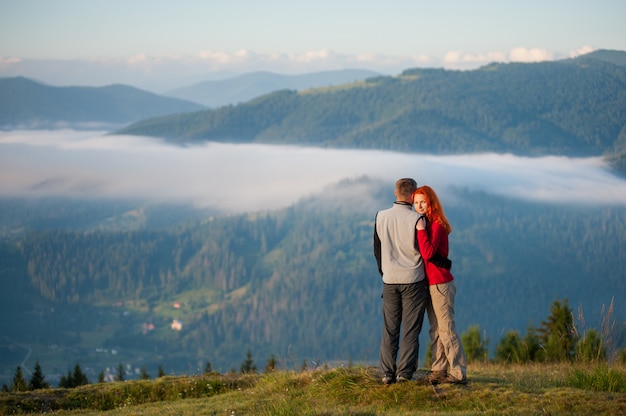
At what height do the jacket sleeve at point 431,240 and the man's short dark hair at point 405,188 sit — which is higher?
the man's short dark hair at point 405,188

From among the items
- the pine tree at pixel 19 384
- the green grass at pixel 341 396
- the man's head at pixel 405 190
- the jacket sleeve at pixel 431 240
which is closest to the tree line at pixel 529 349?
the pine tree at pixel 19 384

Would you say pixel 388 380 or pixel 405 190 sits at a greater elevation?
pixel 405 190

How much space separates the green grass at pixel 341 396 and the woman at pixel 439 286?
402 millimetres

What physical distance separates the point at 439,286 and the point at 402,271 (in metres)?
0.61

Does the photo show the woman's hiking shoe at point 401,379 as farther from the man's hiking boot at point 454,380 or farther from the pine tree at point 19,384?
→ the pine tree at point 19,384

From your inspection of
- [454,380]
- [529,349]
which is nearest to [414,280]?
[454,380]

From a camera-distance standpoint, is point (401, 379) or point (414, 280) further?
point (401, 379)

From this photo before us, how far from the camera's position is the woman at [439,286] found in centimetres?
1077

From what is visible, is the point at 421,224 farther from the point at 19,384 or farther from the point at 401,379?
the point at 19,384

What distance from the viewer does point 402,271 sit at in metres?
11.0

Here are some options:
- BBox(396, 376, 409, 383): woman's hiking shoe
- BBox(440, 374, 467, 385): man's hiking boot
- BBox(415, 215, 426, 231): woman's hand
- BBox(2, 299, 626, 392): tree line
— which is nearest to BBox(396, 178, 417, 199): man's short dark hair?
BBox(415, 215, 426, 231): woman's hand

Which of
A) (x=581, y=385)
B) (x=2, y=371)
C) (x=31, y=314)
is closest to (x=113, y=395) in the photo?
(x=581, y=385)

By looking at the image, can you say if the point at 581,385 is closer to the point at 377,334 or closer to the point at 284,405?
the point at 284,405

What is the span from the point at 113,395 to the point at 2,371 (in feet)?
463
